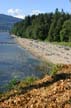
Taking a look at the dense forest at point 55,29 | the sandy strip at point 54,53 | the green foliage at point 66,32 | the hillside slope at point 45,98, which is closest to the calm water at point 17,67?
the sandy strip at point 54,53

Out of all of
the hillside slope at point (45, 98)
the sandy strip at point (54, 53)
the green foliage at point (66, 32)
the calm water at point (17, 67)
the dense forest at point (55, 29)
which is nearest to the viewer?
the hillside slope at point (45, 98)

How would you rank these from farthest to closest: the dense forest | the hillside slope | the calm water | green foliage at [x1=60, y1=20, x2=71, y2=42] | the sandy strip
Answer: the dense forest, green foliage at [x1=60, y1=20, x2=71, y2=42], the sandy strip, the calm water, the hillside slope

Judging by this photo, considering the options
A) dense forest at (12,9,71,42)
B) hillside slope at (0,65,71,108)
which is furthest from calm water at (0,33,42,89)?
dense forest at (12,9,71,42)

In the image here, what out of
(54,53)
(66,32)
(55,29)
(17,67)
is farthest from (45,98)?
(55,29)

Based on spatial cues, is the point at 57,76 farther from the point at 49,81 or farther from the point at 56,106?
the point at 56,106

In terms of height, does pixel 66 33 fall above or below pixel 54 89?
below

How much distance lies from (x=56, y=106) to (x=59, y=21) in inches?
5244

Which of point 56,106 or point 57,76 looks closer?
point 56,106

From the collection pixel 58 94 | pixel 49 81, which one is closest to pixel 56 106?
pixel 58 94

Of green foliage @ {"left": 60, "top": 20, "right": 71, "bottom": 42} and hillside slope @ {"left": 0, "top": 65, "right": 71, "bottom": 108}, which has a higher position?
hillside slope @ {"left": 0, "top": 65, "right": 71, "bottom": 108}

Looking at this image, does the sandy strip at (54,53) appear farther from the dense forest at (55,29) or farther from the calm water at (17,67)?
the dense forest at (55,29)

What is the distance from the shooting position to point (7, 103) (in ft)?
44.7

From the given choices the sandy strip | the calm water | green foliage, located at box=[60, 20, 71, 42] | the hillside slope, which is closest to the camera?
the hillside slope

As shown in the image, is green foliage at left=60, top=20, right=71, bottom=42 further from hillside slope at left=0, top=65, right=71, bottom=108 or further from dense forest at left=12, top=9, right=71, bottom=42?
hillside slope at left=0, top=65, right=71, bottom=108
